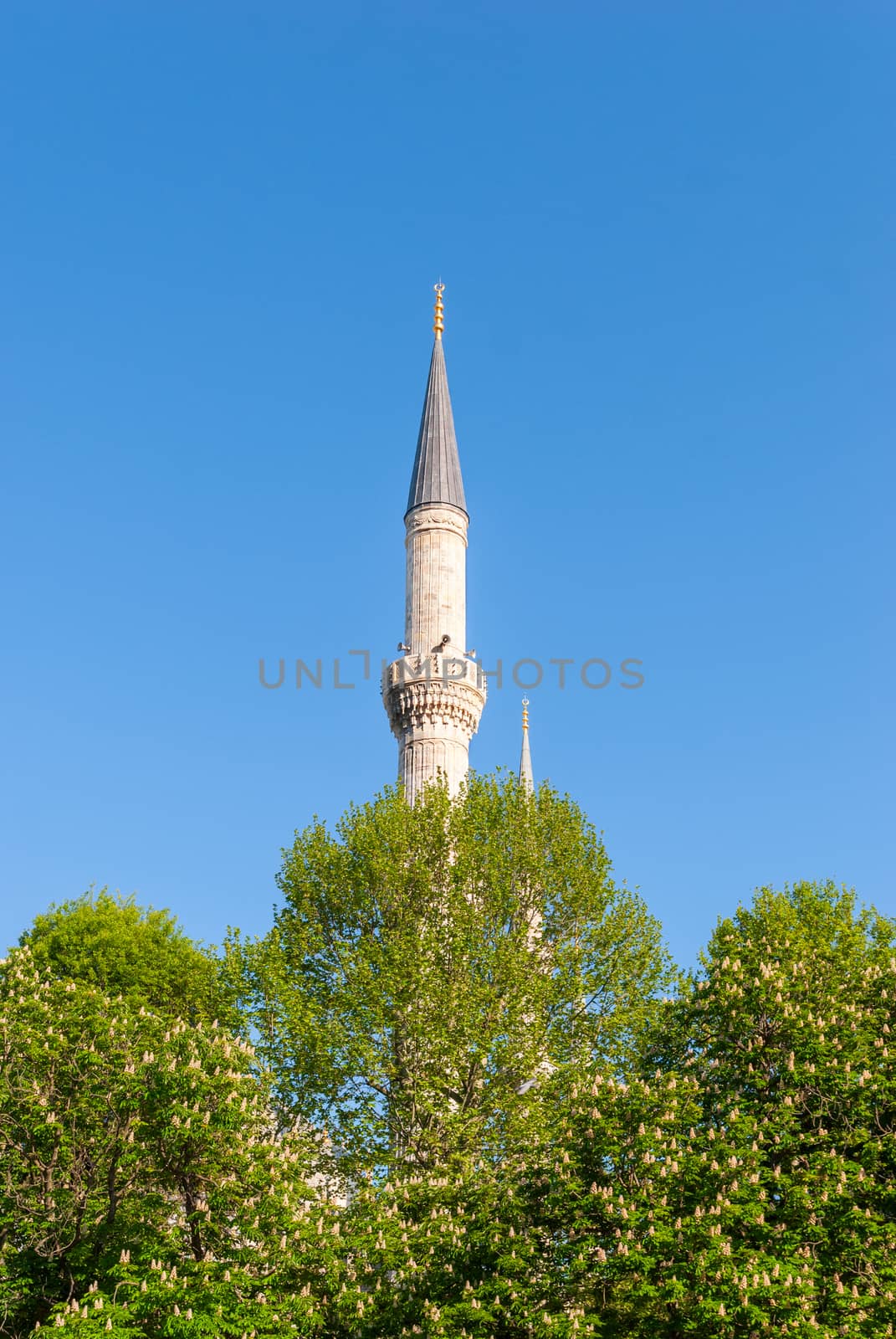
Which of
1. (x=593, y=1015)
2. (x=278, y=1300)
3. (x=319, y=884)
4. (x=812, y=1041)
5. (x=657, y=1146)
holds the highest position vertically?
(x=319, y=884)

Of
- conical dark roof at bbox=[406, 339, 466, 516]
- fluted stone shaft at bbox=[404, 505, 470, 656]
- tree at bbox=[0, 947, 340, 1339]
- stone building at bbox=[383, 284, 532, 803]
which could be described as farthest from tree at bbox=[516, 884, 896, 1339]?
conical dark roof at bbox=[406, 339, 466, 516]

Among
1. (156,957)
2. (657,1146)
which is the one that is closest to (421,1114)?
(657,1146)

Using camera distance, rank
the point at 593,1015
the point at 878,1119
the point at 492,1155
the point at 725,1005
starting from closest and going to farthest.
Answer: the point at 878,1119 → the point at 725,1005 → the point at 492,1155 → the point at 593,1015

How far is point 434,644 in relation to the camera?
43312mm

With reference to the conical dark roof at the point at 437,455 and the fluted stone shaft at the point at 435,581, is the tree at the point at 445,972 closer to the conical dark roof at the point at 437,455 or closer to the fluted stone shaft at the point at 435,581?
the fluted stone shaft at the point at 435,581

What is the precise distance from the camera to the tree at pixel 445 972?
28859 millimetres

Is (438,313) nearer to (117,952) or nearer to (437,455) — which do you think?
(437,455)

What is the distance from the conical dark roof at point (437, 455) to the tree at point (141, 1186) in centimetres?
2505

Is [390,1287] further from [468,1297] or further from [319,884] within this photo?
[319,884]

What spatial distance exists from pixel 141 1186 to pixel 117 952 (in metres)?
19.9

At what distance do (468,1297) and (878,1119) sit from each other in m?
7.05

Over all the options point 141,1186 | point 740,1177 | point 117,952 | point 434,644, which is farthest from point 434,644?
point 740,1177

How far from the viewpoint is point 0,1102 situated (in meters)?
22.3

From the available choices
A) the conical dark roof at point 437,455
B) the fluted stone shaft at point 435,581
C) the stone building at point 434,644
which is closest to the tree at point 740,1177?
the stone building at point 434,644
